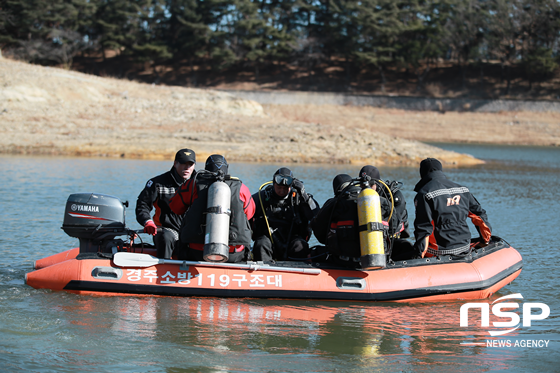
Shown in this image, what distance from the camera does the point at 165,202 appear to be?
255 inches

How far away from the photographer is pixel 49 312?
552cm

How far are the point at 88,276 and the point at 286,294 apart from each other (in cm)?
207

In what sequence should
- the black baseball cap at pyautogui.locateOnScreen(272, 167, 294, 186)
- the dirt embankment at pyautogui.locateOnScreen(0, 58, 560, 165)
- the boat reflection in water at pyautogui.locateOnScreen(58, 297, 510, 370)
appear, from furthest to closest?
the dirt embankment at pyautogui.locateOnScreen(0, 58, 560, 165) → the black baseball cap at pyautogui.locateOnScreen(272, 167, 294, 186) → the boat reflection in water at pyautogui.locateOnScreen(58, 297, 510, 370)

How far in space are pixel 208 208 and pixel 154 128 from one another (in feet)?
67.5

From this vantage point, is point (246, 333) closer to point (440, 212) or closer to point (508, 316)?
point (440, 212)

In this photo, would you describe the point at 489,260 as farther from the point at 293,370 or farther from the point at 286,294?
the point at 293,370

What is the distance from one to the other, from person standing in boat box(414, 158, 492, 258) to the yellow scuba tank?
2.35 feet

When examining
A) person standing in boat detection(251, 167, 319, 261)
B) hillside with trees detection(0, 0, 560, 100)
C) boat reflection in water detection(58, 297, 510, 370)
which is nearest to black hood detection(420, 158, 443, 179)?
person standing in boat detection(251, 167, 319, 261)

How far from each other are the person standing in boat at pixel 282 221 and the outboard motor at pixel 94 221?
5.03 feet

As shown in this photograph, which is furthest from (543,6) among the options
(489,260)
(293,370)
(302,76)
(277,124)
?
(293,370)

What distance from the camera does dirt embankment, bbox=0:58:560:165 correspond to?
21516 mm

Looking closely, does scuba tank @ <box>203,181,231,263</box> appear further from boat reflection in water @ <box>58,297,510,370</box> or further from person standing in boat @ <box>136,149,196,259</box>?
person standing in boat @ <box>136,149,196,259</box>

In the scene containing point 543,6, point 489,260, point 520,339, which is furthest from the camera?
point 543,6

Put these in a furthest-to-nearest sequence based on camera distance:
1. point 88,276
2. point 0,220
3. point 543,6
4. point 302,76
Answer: point 302,76
point 543,6
point 0,220
point 88,276
